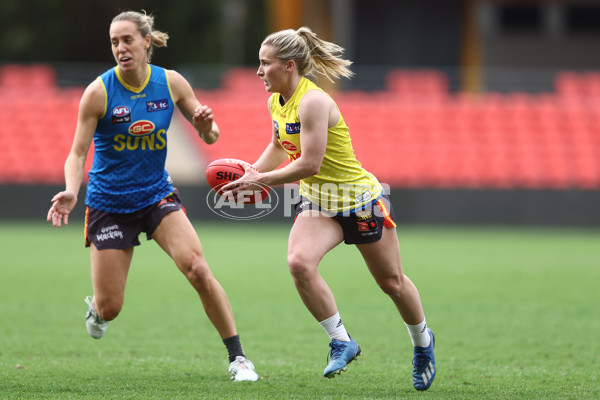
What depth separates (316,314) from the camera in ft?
16.4

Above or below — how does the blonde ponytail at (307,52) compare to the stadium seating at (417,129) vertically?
above

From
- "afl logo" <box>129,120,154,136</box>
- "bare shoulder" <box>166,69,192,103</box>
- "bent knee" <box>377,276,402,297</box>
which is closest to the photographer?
"bent knee" <box>377,276,402,297</box>

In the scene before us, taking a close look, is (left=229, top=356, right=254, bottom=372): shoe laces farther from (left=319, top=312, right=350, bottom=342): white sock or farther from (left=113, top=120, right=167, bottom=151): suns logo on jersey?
(left=113, top=120, right=167, bottom=151): suns logo on jersey

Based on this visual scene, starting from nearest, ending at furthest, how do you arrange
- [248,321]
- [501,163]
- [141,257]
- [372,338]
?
[372,338] → [248,321] → [141,257] → [501,163]

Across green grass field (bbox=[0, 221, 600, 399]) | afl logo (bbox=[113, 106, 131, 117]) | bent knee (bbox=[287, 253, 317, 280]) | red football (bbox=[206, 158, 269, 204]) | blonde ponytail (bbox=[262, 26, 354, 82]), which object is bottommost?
A: green grass field (bbox=[0, 221, 600, 399])

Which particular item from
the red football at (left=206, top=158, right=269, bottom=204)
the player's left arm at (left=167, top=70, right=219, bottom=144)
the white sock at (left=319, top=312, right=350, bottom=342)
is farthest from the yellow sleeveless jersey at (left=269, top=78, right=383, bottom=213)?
the white sock at (left=319, top=312, right=350, bottom=342)

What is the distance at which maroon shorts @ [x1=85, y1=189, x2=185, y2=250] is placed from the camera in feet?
17.3

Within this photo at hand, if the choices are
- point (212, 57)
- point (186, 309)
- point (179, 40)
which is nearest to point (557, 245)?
point (186, 309)

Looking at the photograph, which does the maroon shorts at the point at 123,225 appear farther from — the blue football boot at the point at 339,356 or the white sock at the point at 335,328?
the blue football boot at the point at 339,356

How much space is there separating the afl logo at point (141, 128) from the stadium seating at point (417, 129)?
13162 mm

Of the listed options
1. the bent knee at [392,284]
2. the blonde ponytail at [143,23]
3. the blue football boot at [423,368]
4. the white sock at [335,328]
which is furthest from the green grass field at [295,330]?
the blonde ponytail at [143,23]

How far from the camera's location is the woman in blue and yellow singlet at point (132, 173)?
5.14 metres

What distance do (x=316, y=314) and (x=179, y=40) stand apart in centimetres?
3030

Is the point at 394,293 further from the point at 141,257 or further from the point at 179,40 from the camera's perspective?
the point at 179,40
